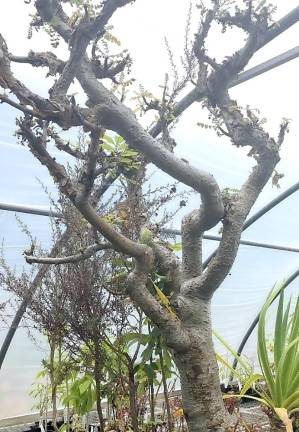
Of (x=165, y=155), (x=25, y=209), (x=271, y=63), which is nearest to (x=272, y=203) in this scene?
(x=271, y=63)

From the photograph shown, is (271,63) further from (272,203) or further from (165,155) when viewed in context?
(272,203)

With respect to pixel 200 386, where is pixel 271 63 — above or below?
above

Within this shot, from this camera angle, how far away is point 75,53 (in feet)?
5.03

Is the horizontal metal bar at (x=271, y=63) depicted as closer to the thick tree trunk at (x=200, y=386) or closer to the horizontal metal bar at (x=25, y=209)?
the horizontal metal bar at (x=25, y=209)

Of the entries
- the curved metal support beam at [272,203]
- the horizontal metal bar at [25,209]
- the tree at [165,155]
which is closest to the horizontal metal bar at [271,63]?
the tree at [165,155]

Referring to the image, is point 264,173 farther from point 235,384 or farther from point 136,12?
point 235,384

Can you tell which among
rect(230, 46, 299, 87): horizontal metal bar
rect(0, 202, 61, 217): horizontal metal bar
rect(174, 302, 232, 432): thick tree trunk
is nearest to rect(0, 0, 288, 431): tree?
rect(174, 302, 232, 432): thick tree trunk

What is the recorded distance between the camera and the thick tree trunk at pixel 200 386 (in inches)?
63.6

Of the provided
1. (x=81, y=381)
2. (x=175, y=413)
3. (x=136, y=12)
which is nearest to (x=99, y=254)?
(x=81, y=381)

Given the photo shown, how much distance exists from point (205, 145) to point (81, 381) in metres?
2.50

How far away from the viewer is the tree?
147 centimetres

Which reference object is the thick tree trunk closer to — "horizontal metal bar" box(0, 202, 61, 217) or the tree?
the tree

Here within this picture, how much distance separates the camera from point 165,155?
5.39 feet

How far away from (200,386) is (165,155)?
771 mm
